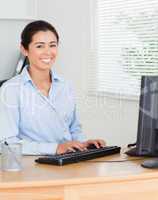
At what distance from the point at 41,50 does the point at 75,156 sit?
755 millimetres

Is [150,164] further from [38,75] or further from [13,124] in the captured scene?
[38,75]

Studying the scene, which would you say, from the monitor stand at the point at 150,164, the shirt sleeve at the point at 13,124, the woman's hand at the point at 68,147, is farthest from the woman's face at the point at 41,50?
the monitor stand at the point at 150,164

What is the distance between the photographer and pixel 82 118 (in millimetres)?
3963

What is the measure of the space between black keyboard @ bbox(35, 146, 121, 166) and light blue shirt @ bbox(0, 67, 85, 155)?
19 cm

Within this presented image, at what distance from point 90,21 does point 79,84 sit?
0.56 meters

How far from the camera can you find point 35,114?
234 cm

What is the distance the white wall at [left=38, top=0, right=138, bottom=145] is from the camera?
362 cm

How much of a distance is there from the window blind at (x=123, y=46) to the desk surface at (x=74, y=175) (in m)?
1.53

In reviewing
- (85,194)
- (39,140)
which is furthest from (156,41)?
(85,194)

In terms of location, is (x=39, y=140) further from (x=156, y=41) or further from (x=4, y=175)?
(x=156, y=41)

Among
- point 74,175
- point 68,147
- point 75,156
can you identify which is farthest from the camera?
point 68,147

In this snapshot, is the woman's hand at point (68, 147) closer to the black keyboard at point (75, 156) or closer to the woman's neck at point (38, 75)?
the black keyboard at point (75, 156)

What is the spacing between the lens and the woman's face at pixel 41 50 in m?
2.43

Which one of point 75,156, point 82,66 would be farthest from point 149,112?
point 82,66
